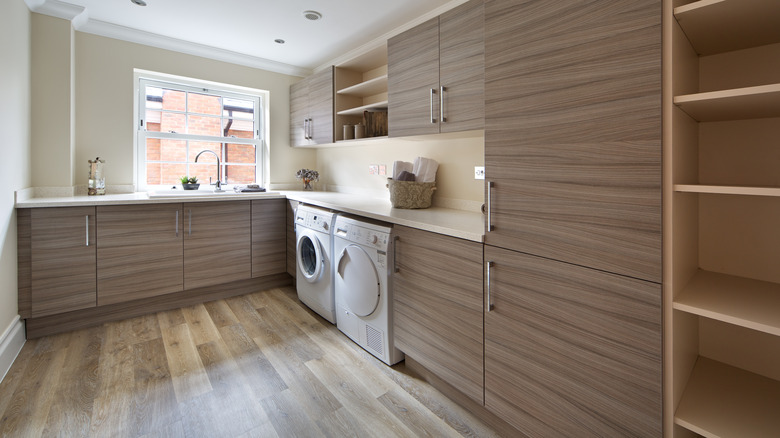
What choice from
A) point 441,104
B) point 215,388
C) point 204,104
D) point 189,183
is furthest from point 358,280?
point 204,104

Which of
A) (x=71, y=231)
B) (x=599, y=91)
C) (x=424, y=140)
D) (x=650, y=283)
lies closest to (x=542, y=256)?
(x=650, y=283)

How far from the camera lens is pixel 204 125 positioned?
361 centimetres

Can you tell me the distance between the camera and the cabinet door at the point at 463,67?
1890 mm

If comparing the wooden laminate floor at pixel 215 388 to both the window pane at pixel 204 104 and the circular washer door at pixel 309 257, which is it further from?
the window pane at pixel 204 104

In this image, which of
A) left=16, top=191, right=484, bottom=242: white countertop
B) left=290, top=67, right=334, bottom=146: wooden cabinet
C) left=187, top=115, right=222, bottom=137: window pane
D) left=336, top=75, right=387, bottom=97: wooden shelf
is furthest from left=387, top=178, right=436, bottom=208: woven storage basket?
left=187, top=115, right=222, bottom=137: window pane

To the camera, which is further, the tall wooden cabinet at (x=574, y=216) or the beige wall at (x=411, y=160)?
the beige wall at (x=411, y=160)

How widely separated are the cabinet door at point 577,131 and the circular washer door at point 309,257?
152 cm

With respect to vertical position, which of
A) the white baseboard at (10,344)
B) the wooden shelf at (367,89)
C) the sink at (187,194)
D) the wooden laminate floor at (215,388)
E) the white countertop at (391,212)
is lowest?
the wooden laminate floor at (215,388)

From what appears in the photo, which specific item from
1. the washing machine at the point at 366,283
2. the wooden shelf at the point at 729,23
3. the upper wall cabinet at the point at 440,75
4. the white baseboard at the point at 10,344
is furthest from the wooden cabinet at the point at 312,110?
the wooden shelf at the point at 729,23

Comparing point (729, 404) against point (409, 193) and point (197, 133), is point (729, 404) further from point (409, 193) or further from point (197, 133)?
point (197, 133)

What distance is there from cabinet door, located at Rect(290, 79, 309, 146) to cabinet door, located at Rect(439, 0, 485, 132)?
1.95 meters

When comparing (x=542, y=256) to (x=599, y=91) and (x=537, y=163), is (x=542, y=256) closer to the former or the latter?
(x=537, y=163)

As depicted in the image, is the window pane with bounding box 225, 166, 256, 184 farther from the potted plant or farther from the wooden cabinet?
the wooden cabinet

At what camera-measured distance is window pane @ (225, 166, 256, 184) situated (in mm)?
3826
